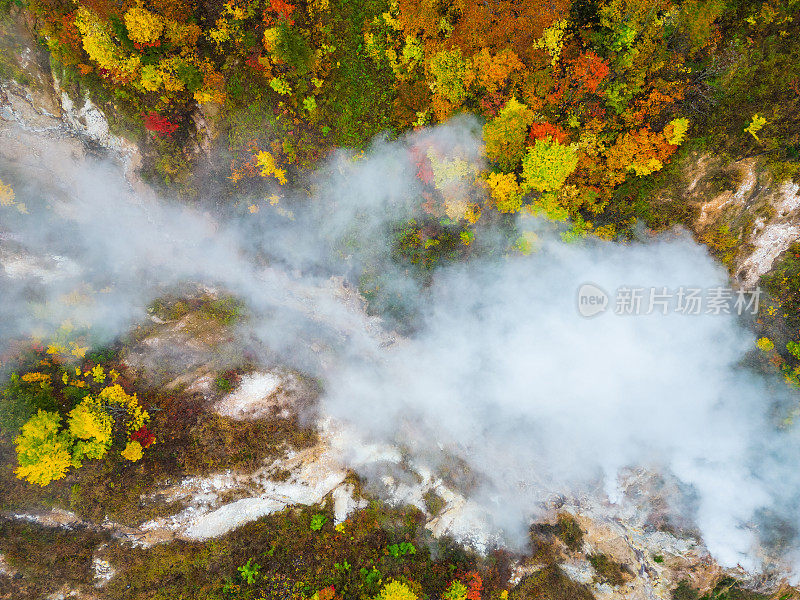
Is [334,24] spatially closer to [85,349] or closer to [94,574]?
[85,349]

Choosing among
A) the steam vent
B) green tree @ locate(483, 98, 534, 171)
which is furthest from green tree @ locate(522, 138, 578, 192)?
green tree @ locate(483, 98, 534, 171)

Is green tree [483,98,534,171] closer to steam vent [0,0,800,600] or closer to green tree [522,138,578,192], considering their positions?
steam vent [0,0,800,600]

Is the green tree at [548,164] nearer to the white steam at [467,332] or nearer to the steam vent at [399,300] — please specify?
the steam vent at [399,300]

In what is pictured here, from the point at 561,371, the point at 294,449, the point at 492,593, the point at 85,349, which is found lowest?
the point at 492,593

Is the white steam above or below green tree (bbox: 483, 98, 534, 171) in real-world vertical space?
below

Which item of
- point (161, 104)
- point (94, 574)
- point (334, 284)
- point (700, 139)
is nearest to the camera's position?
point (700, 139)

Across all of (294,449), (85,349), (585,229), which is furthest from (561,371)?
(85,349)

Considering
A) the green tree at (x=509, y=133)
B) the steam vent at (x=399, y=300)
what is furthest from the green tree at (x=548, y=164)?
the green tree at (x=509, y=133)

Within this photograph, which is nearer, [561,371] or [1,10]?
[1,10]
